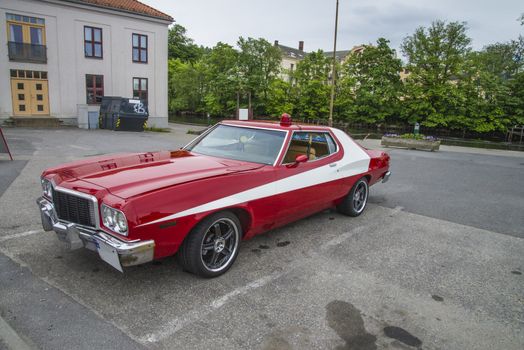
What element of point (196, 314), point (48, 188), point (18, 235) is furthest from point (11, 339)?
point (18, 235)

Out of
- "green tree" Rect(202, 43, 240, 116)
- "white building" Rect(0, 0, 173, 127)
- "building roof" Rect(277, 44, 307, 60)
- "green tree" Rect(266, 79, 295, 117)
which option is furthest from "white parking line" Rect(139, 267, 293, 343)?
"building roof" Rect(277, 44, 307, 60)

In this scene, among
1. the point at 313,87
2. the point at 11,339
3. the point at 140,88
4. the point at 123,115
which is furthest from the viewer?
A: the point at 313,87

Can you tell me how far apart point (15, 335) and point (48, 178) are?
5.57ft

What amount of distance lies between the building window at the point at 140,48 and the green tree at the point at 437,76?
24289mm

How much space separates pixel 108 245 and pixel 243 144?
2.24 metres

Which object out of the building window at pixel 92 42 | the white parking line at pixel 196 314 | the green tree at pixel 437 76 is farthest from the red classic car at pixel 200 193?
the green tree at pixel 437 76

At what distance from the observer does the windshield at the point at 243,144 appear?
4.53 meters

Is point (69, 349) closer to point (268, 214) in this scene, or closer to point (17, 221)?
point (268, 214)

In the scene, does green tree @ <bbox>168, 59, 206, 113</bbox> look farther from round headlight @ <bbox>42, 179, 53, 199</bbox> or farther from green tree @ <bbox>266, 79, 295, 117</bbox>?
round headlight @ <bbox>42, 179, 53, 199</bbox>

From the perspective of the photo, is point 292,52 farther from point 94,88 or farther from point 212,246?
point 212,246

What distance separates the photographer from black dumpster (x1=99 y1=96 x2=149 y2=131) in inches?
875

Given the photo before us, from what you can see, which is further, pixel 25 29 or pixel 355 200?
pixel 25 29

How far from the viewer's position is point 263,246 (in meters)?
4.65

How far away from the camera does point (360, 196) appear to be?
6.23m
